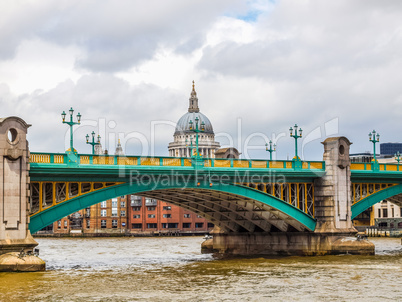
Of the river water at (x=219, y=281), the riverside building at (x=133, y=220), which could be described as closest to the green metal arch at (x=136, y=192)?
the river water at (x=219, y=281)

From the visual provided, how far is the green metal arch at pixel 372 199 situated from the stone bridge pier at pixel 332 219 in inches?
115

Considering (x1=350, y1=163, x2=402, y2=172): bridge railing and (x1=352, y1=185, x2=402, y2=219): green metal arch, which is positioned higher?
(x1=350, y1=163, x2=402, y2=172): bridge railing

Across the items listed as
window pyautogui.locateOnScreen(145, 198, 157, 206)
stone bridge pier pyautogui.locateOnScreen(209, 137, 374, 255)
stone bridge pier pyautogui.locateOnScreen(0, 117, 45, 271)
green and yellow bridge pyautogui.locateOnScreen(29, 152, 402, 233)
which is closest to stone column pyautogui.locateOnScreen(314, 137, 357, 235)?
stone bridge pier pyautogui.locateOnScreen(209, 137, 374, 255)

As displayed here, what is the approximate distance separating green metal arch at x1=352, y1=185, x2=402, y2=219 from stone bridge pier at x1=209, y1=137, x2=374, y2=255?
115 inches

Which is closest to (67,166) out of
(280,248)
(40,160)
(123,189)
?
(40,160)

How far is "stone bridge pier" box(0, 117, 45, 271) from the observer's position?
152 feet

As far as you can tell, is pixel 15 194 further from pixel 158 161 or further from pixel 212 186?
pixel 212 186

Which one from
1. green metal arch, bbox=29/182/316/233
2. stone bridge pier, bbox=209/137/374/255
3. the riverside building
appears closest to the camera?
green metal arch, bbox=29/182/316/233

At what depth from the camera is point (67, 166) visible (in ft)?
162

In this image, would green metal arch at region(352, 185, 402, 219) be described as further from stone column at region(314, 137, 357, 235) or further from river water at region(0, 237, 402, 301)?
river water at region(0, 237, 402, 301)

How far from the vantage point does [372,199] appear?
7038 cm

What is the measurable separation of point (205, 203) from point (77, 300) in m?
30.3

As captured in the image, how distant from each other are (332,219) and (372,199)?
26.4ft

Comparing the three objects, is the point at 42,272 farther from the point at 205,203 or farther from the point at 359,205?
the point at 359,205
